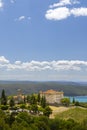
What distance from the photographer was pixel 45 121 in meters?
81.2

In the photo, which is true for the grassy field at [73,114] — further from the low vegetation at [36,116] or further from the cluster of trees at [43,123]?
the cluster of trees at [43,123]

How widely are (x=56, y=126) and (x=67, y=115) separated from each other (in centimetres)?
3020

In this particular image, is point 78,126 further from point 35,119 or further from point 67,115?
point 67,115

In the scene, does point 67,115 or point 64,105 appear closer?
point 67,115

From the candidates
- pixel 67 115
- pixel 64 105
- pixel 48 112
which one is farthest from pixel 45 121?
pixel 64 105

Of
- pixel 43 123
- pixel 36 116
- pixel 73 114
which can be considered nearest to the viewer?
pixel 43 123

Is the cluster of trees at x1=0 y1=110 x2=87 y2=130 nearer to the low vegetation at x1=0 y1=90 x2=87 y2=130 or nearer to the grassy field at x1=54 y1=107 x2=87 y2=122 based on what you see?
the low vegetation at x1=0 y1=90 x2=87 y2=130

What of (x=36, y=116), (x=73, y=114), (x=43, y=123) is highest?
(x=36, y=116)

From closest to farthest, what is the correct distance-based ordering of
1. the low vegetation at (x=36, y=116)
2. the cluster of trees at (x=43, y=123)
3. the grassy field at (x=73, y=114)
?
the low vegetation at (x=36, y=116)
the cluster of trees at (x=43, y=123)
the grassy field at (x=73, y=114)

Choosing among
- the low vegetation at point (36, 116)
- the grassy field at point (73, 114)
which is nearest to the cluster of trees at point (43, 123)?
the low vegetation at point (36, 116)

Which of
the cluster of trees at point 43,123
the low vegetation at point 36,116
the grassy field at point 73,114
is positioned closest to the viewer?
the low vegetation at point 36,116

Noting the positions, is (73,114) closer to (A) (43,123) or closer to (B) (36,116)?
(B) (36,116)

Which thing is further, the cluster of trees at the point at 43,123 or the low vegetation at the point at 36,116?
the cluster of trees at the point at 43,123

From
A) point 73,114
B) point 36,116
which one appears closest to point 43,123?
point 36,116
